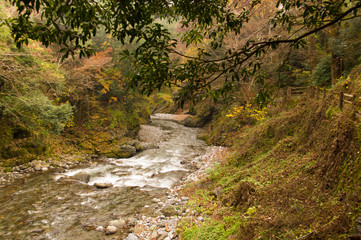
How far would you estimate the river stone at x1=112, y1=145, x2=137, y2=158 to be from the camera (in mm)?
13410

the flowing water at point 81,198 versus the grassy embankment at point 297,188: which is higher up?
the grassy embankment at point 297,188

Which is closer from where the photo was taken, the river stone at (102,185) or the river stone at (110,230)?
the river stone at (110,230)

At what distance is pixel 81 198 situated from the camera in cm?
766

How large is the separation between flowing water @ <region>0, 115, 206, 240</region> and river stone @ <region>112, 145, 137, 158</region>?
0.89 meters

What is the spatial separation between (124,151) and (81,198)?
242 inches

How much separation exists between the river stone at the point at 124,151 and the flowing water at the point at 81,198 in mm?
888

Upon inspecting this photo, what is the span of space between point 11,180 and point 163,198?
6803 mm

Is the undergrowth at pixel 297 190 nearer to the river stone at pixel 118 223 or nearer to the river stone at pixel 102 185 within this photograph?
the river stone at pixel 118 223

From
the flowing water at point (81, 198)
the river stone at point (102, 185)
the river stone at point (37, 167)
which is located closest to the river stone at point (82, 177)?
the flowing water at point (81, 198)

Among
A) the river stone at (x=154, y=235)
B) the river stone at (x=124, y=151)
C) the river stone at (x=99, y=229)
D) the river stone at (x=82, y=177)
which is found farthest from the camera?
the river stone at (x=124, y=151)

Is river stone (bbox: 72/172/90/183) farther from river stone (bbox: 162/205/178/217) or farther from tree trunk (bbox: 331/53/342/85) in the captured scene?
tree trunk (bbox: 331/53/342/85)

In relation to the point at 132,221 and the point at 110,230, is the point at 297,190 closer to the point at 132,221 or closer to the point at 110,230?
the point at 132,221

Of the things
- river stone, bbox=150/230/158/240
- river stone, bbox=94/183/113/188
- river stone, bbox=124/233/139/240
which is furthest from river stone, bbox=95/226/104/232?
river stone, bbox=94/183/113/188

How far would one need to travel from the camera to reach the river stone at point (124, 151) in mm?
13410
